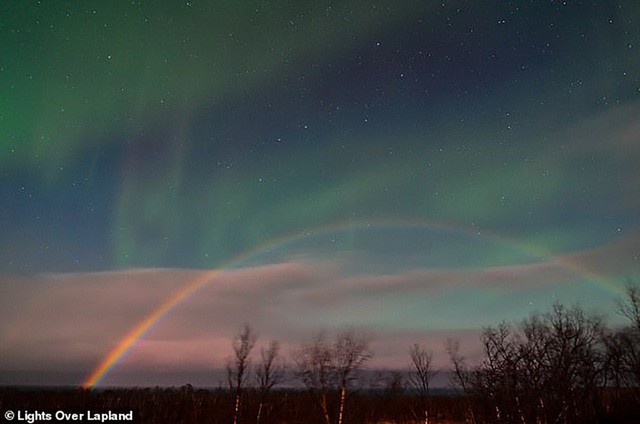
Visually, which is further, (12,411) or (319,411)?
(319,411)

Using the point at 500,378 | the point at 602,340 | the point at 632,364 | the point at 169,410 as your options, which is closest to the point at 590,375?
the point at 632,364

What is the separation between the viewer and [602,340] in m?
70.8

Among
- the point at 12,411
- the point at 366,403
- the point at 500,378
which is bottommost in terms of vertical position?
the point at 366,403

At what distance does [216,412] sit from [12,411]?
99.2 ft

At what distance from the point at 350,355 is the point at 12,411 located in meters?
49.3

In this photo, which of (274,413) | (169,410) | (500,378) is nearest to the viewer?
(500,378)

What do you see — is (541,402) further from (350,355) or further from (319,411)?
(319,411)

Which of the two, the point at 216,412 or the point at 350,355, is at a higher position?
the point at 350,355

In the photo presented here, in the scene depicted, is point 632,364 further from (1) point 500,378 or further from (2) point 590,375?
(1) point 500,378

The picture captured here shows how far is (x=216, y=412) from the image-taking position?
83.6 metres

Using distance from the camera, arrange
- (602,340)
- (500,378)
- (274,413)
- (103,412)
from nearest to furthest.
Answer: (500,378), (602,340), (103,412), (274,413)

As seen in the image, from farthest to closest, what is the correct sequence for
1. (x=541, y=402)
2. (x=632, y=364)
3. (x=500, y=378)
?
(x=632, y=364)
(x=541, y=402)
(x=500, y=378)

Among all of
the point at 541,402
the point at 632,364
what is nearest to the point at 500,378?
the point at 541,402

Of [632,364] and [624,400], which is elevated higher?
[632,364]
